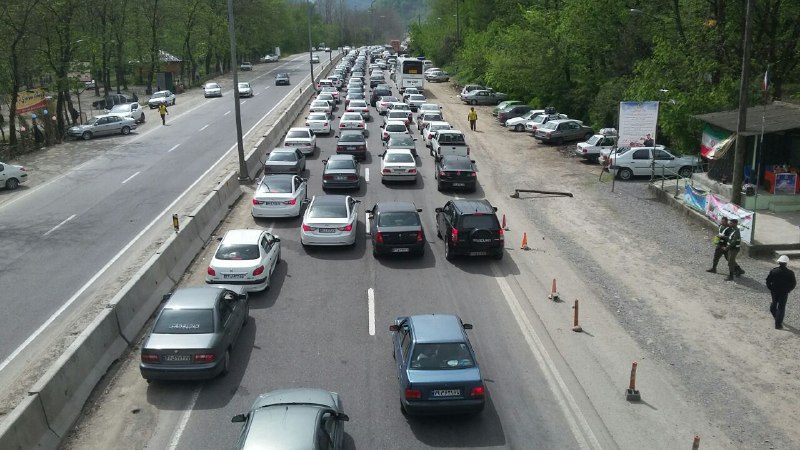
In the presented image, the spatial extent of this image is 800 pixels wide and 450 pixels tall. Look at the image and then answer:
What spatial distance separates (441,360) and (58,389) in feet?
19.6

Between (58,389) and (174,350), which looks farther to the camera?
(174,350)

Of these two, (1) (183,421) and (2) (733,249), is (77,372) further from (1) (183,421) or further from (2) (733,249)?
(2) (733,249)

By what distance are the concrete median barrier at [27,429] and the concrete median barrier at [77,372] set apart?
13 cm

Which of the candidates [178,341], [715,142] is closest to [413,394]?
[178,341]

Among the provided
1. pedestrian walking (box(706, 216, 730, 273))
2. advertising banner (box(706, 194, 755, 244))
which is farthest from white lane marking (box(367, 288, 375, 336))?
advertising banner (box(706, 194, 755, 244))

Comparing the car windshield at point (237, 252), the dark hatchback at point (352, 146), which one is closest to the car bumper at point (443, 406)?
the car windshield at point (237, 252)

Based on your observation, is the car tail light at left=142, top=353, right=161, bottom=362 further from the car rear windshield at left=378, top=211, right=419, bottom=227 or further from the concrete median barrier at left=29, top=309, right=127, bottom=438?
the car rear windshield at left=378, top=211, right=419, bottom=227

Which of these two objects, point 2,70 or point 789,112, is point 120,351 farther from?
point 2,70

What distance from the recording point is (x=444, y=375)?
10719mm

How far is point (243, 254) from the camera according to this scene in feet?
53.8

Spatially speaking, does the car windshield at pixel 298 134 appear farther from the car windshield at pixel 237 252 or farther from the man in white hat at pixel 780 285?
the man in white hat at pixel 780 285

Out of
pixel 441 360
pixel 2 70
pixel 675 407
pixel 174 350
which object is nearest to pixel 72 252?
pixel 174 350

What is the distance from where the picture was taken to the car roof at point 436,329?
1131cm

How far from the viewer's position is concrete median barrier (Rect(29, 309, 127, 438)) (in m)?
10.5
